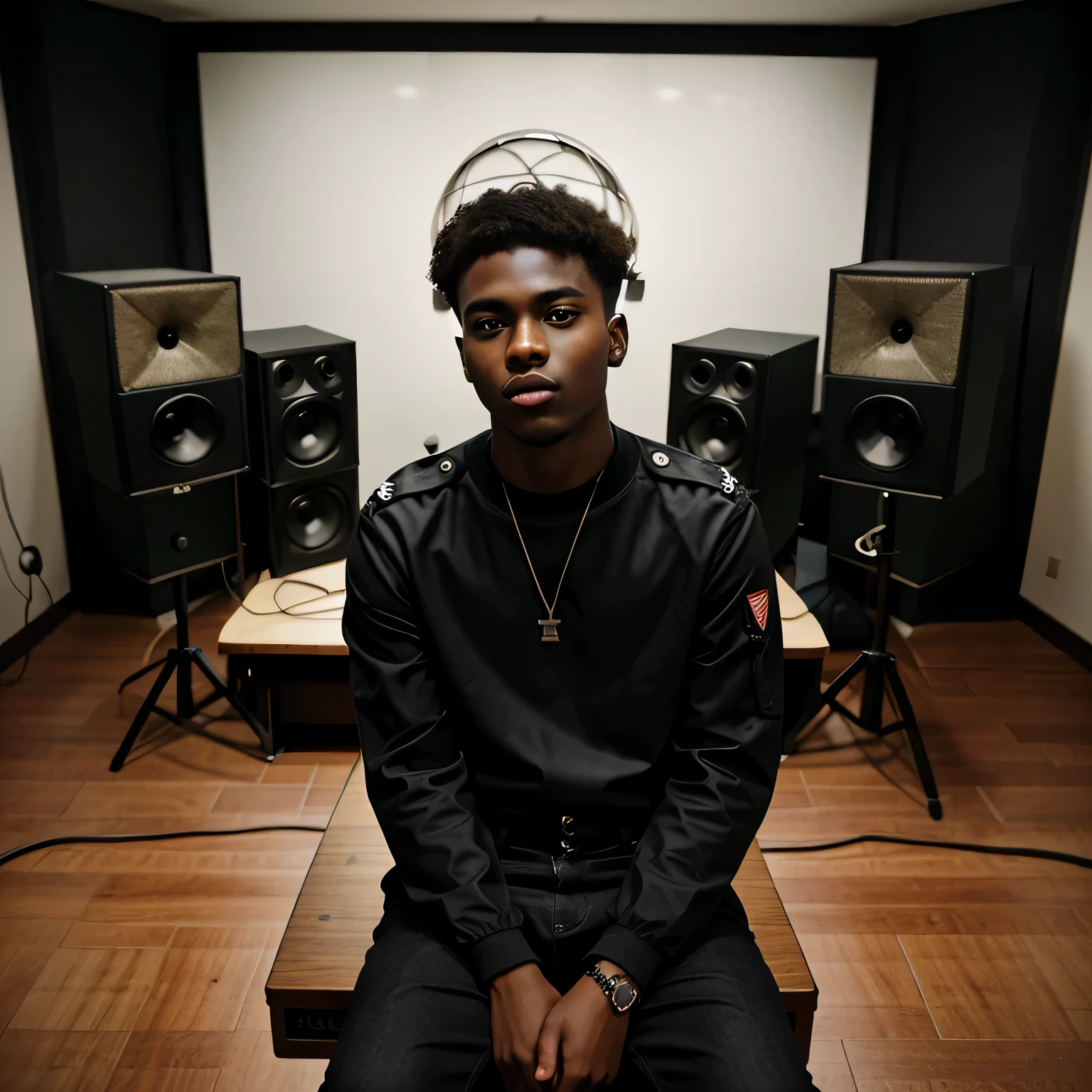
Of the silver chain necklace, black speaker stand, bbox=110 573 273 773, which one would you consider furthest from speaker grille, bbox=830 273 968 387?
black speaker stand, bbox=110 573 273 773

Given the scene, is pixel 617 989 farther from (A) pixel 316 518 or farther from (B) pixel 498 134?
(B) pixel 498 134

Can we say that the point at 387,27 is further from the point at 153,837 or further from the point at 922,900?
the point at 922,900

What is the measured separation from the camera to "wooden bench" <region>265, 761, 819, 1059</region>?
134 centimetres

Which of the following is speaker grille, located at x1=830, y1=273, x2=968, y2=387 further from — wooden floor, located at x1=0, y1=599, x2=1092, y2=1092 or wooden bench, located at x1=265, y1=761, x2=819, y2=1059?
wooden bench, located at x1=265, y1=761, x2=819, y2=1059

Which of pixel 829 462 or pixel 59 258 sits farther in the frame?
pixel 59 258

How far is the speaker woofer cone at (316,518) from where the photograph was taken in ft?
9.35

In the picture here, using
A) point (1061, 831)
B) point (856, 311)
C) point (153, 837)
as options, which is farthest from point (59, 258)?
point (1061, 831)

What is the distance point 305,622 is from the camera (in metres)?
2.61

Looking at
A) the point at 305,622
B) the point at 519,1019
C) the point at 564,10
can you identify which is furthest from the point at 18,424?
the point at 519,1019

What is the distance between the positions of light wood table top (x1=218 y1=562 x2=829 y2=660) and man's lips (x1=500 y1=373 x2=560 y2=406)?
1.30 metres

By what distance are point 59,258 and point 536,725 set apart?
98.9 inches

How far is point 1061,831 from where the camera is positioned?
2.34 meters

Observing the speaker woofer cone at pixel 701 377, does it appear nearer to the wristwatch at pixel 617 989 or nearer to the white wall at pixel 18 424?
the wristwatch at pixel 617 989

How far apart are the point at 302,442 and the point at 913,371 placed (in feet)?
5.18
